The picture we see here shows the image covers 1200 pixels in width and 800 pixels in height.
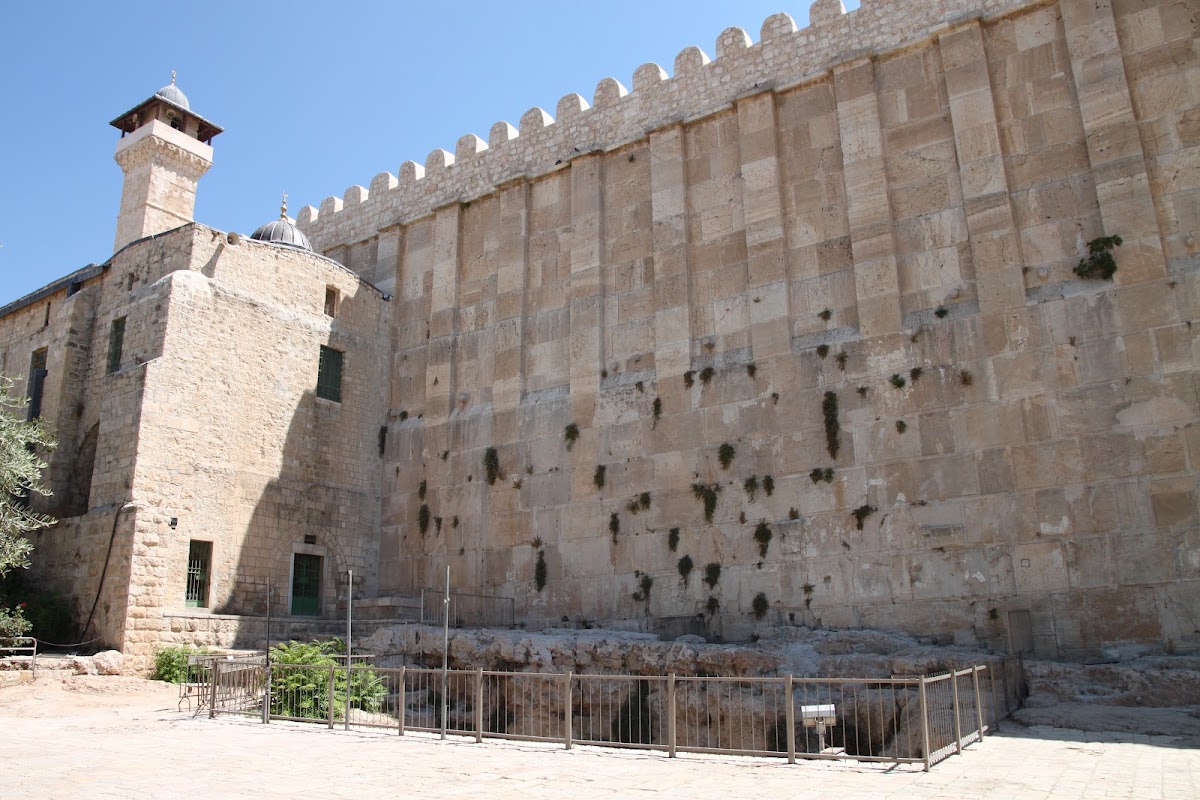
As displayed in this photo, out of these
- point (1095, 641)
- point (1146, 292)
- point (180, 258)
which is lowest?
point (1095, 641)

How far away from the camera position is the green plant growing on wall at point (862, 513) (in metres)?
14.4

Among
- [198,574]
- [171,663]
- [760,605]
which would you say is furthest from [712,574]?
[198,574]

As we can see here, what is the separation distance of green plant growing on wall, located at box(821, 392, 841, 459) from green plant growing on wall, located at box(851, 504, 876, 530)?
0.97 metres

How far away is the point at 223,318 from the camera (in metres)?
18.3

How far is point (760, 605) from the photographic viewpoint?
14914 millimetres

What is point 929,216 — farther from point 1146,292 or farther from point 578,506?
point 578,506

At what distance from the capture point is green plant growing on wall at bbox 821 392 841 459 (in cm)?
1489

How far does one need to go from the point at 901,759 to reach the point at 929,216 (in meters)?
10.0

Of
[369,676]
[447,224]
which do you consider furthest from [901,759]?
[447,224]

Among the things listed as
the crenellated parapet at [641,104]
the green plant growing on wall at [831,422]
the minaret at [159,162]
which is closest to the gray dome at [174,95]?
the minaret at [159,162]

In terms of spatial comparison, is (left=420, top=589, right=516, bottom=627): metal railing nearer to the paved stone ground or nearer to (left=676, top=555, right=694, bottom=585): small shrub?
(left=676, top=555, right=694, bottom=585): small shrub

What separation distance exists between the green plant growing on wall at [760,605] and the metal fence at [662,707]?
9.68ft

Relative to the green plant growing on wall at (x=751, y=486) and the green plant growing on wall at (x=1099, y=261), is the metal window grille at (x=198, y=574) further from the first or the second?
the green plant growing on wall at (x=1099, y=261)

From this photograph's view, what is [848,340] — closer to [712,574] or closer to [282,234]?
[712,574]
